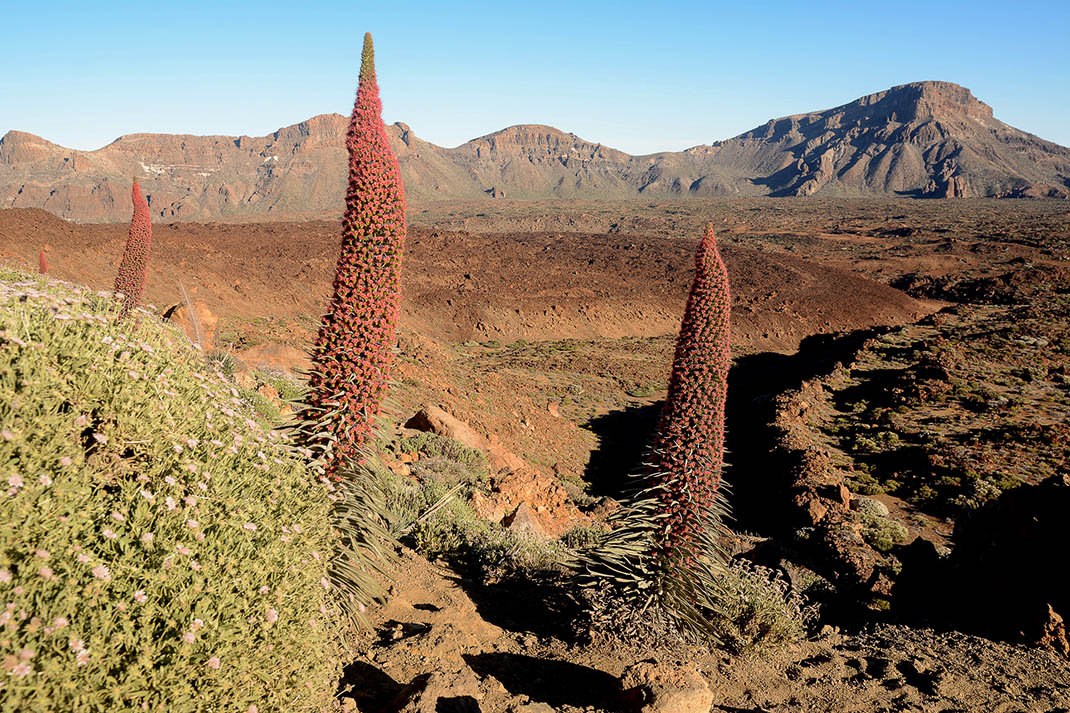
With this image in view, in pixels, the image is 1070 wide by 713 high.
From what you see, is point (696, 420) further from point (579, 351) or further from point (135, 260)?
point (579, 351)

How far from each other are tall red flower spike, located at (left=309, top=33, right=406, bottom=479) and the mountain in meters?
133

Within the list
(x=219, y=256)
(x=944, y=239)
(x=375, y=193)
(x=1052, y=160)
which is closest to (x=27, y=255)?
(x=219, y=256)

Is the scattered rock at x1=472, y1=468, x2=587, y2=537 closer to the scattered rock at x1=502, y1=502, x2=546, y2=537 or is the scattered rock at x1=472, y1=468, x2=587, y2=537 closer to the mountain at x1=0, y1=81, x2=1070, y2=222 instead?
the scattered rock at x1=502, y1=502, x2=546, y2=537

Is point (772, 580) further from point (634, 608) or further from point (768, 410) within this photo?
point (768, 410)

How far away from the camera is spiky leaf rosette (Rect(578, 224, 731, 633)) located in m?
4.77

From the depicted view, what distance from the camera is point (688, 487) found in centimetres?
490

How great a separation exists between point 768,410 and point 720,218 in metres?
80.9

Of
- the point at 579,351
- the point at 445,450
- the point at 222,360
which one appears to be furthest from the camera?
the point at 579,351

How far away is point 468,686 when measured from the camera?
3.78 m

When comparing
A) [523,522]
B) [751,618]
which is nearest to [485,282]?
[523,522]

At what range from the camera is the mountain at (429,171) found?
133875 millimetres

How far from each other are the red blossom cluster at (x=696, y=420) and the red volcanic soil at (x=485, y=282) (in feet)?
78.4

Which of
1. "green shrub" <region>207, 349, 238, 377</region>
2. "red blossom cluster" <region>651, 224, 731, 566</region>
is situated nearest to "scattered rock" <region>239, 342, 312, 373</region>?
"green shrub" <region>207, 349, 238, 377</region>

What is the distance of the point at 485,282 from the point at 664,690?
37032mm
